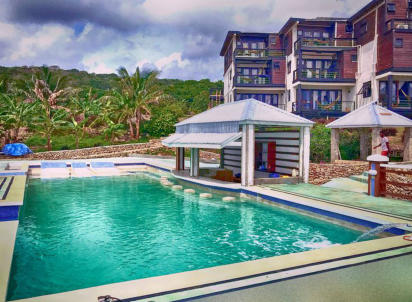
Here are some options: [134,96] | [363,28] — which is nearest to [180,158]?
[134,96]

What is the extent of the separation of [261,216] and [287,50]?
2952cm

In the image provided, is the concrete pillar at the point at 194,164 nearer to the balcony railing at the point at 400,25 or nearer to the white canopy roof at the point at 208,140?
the white canopy roof at the point at 208,140

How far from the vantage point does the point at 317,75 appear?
110 ft

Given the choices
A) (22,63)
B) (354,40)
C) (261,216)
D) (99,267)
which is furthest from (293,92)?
(22,63)

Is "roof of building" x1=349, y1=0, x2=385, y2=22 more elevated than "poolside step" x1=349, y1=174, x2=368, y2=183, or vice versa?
"roof of building" x1=349, y1=0, x2=385, y2=22

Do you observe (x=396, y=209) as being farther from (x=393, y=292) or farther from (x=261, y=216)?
(x=393, y=292)

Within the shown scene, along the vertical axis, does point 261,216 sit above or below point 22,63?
below

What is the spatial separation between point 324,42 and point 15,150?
30.3m

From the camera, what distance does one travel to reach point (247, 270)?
16.0ft

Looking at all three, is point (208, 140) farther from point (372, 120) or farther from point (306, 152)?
point (372, 120)

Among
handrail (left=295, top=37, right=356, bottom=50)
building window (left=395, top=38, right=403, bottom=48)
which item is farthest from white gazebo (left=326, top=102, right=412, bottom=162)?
handrail (left=295, top=37, right=356, bottom=50)

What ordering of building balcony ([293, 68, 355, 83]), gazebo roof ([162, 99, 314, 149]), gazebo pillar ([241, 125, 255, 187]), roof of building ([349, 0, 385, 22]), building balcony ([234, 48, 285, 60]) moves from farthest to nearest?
building balcony ([234, 48, 285, 60]), building balcony ([293, 68, 355, 83]), roof of building ([349, 0, 385, 22]), gazebo roof ([162, 99, 314, 149]), gazebo pillar ([241, 125, 255, 187])

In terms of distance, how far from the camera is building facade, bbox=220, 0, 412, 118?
27.8 metres

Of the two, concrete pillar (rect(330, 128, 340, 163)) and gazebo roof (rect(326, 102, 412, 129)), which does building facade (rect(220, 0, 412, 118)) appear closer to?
gazebo roof (rect(326, 102, 412, 129))
